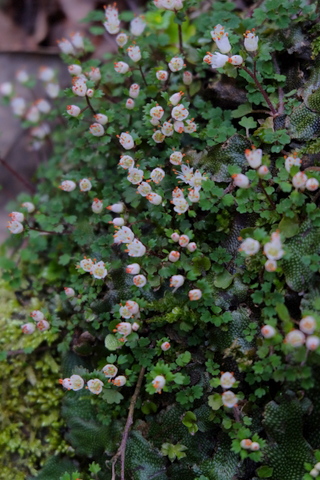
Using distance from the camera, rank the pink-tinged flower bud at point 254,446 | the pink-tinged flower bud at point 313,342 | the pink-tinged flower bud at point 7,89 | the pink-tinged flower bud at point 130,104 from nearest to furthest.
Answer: the pink-tinged flower bud at point 313,342, the pink-tinged flower bud at point 254,446, the pink-tinged flower bud at point 130,104, the pink-tinged flower bud at point 7,89

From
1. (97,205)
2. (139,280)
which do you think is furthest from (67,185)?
(139,280)

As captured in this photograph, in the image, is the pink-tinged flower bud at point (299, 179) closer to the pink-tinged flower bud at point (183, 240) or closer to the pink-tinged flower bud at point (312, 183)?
the pink-tinged flower bud at point (312, 183)

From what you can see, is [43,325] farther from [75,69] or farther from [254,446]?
[75,69]

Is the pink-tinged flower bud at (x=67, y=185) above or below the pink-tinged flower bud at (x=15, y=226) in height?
above

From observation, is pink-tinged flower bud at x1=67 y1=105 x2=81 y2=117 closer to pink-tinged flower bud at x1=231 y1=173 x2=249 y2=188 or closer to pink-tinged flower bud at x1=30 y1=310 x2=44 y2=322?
pink-tinged flower bud at x1=231 y1=173 x2=249 y2=188

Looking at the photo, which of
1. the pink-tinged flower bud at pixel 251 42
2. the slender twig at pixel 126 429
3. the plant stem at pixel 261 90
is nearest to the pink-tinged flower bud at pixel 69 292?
the slender twig at pixel 126 429

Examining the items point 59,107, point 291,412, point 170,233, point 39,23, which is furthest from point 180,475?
point 39,23
